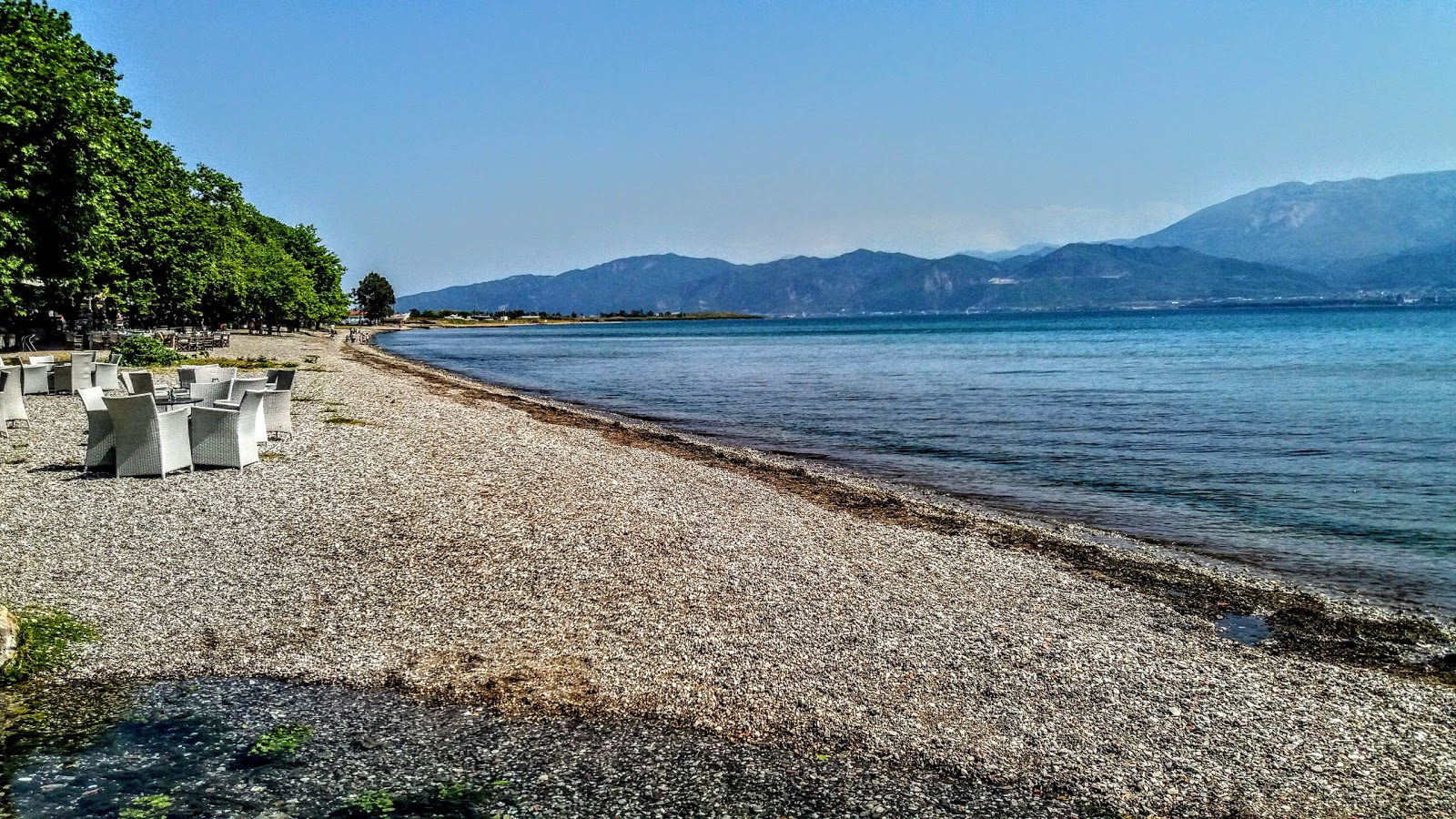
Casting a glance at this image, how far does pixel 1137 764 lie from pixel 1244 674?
2.57m

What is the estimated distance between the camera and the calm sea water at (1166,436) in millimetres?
13898

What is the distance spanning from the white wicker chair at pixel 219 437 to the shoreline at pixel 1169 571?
9.53 metres

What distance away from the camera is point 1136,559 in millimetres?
12180

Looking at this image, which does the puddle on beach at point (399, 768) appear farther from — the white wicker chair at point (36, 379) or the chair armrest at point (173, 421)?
the white wicker chair at point (36, 379)

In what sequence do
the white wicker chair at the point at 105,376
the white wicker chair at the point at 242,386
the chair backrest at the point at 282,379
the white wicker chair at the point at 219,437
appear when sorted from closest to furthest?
the white wicker chair at the point at 219,437 → the white wicker chair at the point at 242,386 → the chair backrest at the point at 282,379 → the white wicker chair at the point at 105,376

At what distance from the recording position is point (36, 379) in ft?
74.0

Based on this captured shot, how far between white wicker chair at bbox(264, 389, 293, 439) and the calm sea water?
12.2 metres

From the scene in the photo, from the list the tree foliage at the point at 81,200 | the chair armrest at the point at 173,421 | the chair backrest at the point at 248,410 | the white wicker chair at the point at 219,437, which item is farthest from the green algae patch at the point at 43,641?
the tree foliage at the point at 81,200

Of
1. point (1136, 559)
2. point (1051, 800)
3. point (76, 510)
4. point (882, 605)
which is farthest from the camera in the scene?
point (1136, 559)

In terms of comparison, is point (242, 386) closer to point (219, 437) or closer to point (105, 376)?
point (219, 437)

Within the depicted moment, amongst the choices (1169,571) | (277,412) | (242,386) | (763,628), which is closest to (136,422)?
(277,412)

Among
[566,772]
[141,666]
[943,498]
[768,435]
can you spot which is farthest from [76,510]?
[768,435]

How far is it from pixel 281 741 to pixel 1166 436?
24.9m

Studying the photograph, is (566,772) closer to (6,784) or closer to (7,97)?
(6,784)
